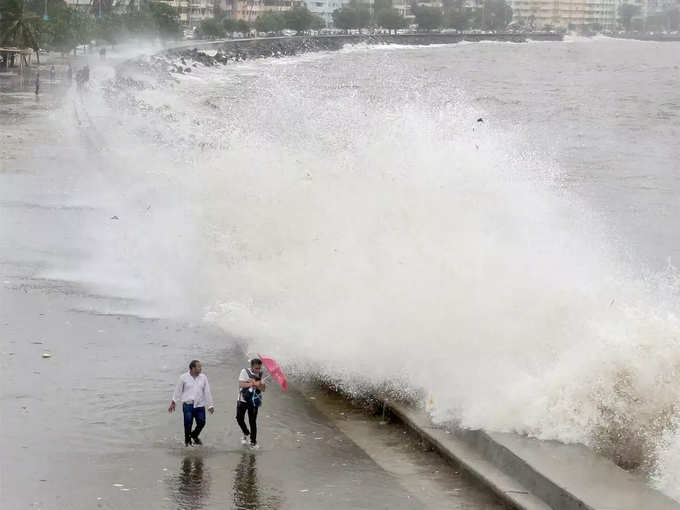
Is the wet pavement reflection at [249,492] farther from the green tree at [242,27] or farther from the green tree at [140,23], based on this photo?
the green tree at [242,27]

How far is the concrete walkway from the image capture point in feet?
29.4

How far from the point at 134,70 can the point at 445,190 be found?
52.3m

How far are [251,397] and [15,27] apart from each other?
5916 centimetres

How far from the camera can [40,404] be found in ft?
36.9

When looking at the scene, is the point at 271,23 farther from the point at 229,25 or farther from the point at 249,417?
the point at 249,417

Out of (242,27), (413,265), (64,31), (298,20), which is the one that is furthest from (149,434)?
(298,20)

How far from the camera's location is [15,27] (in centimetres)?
6519

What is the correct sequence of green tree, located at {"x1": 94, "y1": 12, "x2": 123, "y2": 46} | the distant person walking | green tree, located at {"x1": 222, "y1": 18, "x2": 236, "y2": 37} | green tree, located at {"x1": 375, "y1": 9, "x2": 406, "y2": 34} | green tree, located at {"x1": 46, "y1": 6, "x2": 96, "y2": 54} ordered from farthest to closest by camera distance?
green tree, located at {"x1": 375, "y1": 9, "x2": 406, "y2": 34} → green tree, located at {"x1": 222, "y1": 18, "x2": 236, "y2": 37} → green tree, located at {"x1": 94, "y1": 12, "x2": 123, "y2": 46} → green tree, located at {"x1": 46, "y1": 6, "x2": 96, "y2": 54} → the distant person walking

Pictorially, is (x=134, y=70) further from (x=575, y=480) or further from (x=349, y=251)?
(x=575, y=480)

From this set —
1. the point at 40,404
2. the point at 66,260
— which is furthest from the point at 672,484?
the point at 66,260

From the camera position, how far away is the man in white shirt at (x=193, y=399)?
403 inches

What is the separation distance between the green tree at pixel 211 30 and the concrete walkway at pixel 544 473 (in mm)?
141488

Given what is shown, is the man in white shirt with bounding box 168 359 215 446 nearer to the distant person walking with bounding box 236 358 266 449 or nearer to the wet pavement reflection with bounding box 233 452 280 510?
the distant person walking with bounding box 236 358 266 449

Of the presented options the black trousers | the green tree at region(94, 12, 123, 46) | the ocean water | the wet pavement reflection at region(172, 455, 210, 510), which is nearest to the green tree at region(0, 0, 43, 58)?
the green tree at region(94, 12, 123, 46)
